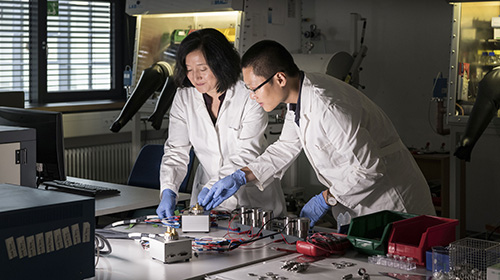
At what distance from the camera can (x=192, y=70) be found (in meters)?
2.55

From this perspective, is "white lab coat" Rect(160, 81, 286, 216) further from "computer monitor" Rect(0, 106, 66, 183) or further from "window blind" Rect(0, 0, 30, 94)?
"window blind" Rect(0, 0, 30, 94)

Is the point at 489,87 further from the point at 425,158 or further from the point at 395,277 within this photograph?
the point at 395,277

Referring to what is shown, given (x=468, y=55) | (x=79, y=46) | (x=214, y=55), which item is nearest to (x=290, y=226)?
(x=214, y=55)

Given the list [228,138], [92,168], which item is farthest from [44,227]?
[92,168]

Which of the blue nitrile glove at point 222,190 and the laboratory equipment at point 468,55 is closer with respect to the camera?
the blue nitrile glove at point 222,190

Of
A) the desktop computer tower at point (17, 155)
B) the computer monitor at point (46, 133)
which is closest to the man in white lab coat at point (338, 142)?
the desktop computer tower at point (17, 155)

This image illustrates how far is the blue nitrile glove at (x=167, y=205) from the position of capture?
2344 mm

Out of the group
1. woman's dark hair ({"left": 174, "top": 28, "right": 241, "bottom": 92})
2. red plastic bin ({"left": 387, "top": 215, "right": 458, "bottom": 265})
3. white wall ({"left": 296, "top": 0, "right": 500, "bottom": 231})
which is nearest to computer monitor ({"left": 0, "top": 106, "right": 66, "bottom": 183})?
woman's dark hair ({"left": 174, "top": 28, "right": 241, "bottom": 92})

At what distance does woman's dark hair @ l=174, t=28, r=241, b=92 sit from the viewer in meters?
2.56

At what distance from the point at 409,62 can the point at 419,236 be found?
3179mm

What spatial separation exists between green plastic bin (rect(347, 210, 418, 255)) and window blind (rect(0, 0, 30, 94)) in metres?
3.85

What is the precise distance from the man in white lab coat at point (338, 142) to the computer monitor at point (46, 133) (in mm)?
765

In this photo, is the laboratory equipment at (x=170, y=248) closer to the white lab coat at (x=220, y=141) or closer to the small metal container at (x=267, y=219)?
the small metal container at (x=267, y=219)

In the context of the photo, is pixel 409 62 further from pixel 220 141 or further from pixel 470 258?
pixel 470 258
